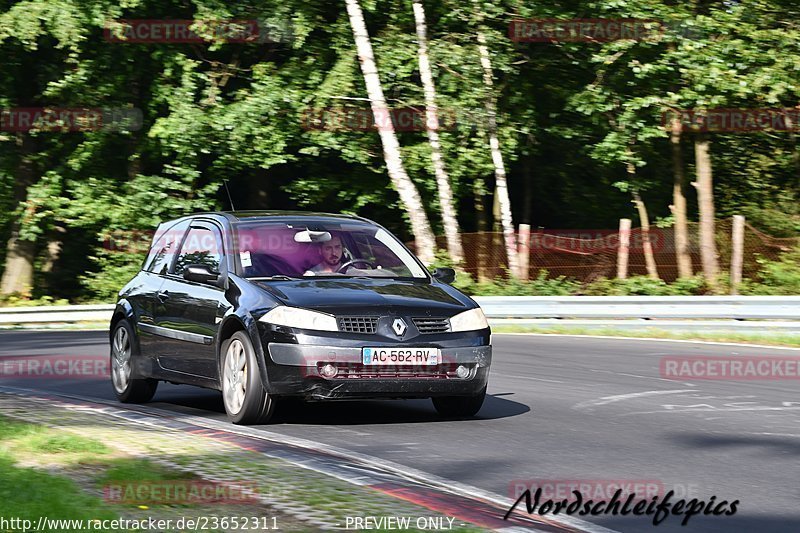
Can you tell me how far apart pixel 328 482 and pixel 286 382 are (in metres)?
2.54

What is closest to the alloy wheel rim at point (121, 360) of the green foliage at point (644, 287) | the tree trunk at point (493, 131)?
the green foliage at point (644, 287)

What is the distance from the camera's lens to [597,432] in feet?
32.4

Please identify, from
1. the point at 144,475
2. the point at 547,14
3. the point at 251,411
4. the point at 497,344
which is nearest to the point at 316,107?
the point at 547,14

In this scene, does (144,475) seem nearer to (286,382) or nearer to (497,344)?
(286,382)

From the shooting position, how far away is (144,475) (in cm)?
722

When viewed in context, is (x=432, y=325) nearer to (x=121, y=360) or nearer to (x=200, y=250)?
(x=200, y=250)

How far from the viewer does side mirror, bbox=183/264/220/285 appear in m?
10.5

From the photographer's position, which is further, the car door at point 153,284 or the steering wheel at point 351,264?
the car door at point 153,284

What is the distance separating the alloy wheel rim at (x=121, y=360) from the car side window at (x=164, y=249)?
0.64 metres

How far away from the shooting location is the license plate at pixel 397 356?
968cm

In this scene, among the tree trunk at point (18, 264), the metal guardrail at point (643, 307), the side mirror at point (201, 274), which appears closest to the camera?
the side mirror at point (201, 274)

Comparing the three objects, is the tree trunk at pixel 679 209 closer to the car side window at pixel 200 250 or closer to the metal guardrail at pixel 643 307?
the metal guardrail at pixel 643 307

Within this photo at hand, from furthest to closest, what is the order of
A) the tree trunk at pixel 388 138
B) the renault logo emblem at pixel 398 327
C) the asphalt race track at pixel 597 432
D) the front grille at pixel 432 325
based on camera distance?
1. the tree trunk at pixel 388 138
2. the front grille at pixel 432 325
3. the renault logo emblem at pixel 398 327
4. the asphalt race track at pixel 597 432

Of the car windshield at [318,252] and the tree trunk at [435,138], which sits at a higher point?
the tree trunk at [435,138]
